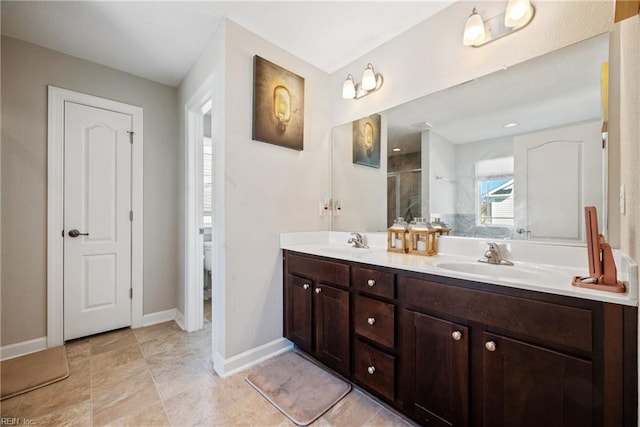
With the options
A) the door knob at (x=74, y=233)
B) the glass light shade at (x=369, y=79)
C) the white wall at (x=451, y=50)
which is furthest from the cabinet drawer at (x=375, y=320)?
the door knob at (x=74, y=233)

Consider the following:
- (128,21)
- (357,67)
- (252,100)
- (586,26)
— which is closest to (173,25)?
(128,21)

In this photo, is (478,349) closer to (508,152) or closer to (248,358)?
(508,152)

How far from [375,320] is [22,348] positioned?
2.68 metres

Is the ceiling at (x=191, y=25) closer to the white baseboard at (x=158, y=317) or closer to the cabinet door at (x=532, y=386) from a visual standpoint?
the cabinet door at (x=532, y=386)

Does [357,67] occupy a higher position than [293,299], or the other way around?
[357,67]

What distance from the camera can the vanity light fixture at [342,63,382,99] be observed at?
2053 millimetres

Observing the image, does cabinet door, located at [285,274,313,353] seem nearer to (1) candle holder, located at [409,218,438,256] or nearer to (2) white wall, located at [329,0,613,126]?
(1) candle holder, located at [409,218,438,256]

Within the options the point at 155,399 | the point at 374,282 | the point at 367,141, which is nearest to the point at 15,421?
the point at 155,399

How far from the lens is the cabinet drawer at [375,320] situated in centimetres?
138

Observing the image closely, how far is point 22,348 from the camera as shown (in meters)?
2.02

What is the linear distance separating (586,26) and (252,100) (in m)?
1.88

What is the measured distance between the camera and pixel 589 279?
3.12 ft

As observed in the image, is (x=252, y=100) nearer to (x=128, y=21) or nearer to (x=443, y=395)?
(x=128, y=21)

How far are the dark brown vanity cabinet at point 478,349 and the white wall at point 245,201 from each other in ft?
1.88
